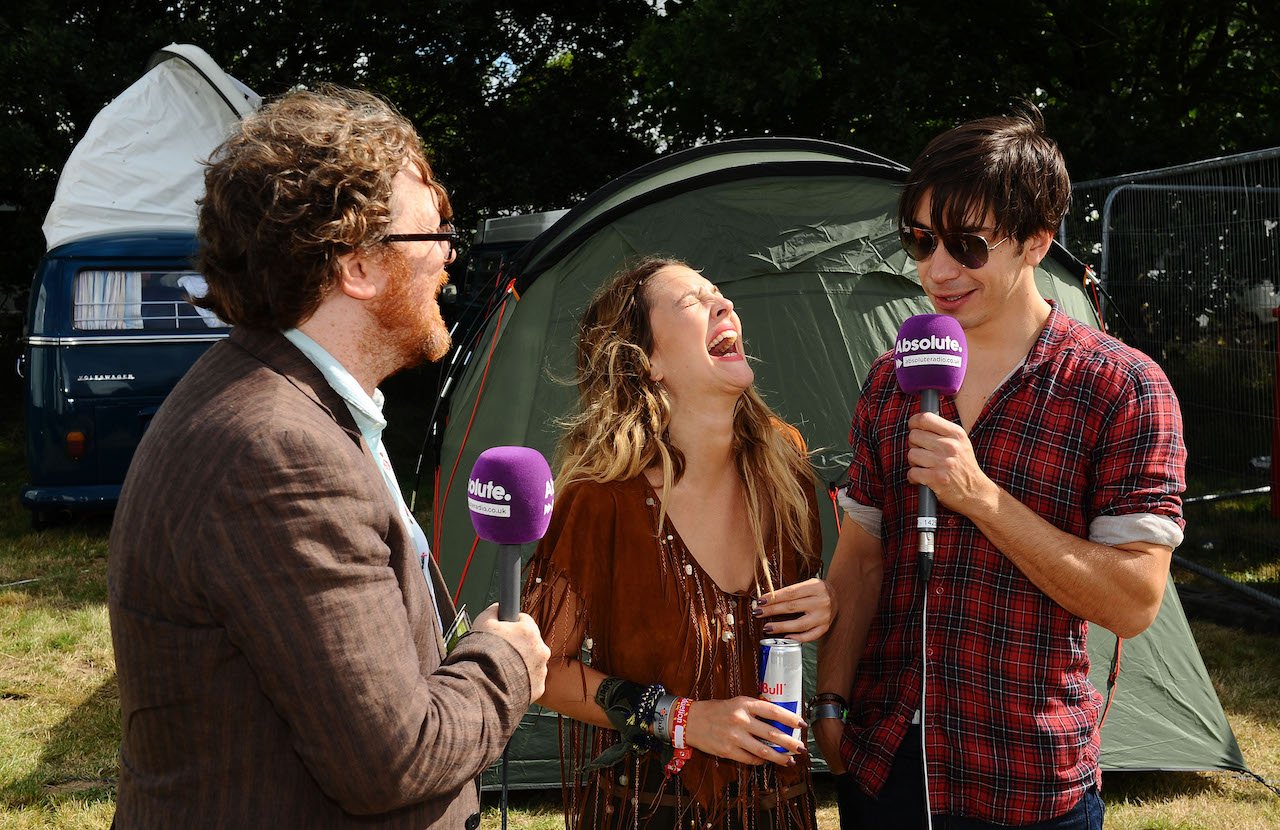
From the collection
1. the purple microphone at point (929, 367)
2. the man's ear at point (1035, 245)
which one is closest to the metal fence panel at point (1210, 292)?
the man's ear at point (1035, 245)

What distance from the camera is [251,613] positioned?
129 centimetres

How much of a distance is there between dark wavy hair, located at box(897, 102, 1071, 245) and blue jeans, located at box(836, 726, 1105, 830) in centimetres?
96

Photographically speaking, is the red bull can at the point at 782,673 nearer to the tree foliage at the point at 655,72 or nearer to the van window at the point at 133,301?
the van window at the point at 133,301

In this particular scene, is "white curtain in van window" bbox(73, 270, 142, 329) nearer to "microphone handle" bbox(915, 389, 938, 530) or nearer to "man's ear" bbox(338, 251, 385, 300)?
"man's ear" bbox(338, 251, 385, 300)

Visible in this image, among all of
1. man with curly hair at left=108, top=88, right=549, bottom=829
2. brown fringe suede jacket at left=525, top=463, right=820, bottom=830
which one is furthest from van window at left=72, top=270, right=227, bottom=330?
man with curly hair at left=108, top=88, right=549, bottom=829

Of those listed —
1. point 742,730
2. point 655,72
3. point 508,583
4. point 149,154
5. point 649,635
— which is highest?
point 655,72

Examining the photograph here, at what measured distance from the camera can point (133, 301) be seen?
8.05 m

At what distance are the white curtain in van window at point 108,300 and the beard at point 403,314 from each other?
720 centimetres

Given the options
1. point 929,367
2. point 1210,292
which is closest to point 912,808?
point 929,367

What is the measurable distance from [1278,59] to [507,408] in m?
11.4

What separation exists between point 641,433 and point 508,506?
2.26 feet

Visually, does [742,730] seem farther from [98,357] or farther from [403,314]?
[98,357]

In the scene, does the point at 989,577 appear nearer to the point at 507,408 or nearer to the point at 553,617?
the point at 553,617

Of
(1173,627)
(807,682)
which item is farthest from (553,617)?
(1173,627)
